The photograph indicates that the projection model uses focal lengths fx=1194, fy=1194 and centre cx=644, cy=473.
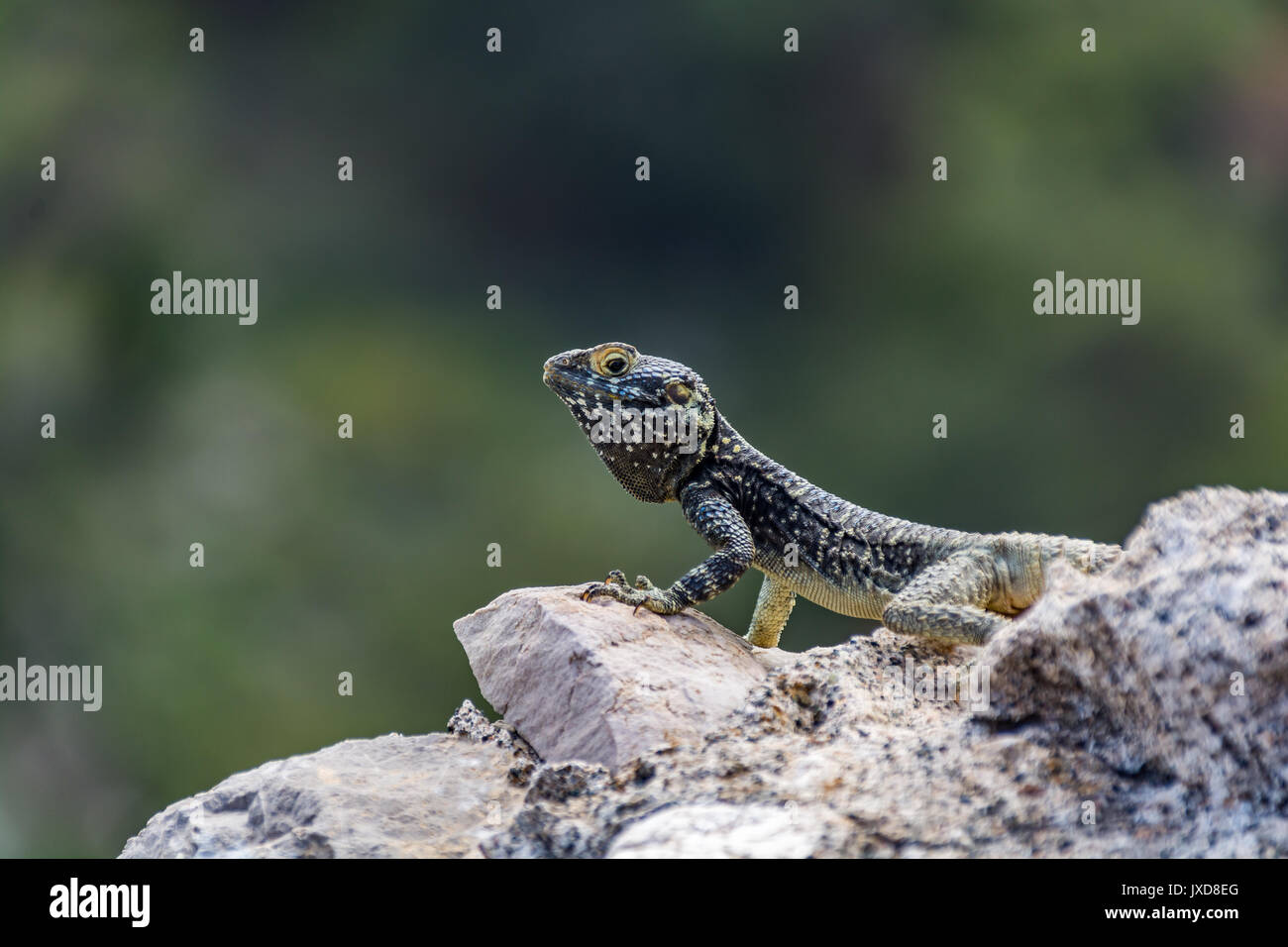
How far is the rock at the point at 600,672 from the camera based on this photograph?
3508 mm

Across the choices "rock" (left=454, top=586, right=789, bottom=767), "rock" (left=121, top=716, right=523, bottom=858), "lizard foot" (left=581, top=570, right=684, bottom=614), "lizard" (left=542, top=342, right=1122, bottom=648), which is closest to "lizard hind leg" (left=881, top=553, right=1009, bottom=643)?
"lizard" (left=542, top=342, right=1122, bottom=648)

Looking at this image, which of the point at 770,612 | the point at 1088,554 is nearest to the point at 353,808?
the point at 770,612

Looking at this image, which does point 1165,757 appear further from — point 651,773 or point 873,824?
point 651,773

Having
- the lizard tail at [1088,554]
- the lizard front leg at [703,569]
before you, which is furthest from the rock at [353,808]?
the lizard tail at [1088,554]

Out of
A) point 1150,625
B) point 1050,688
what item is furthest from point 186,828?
point 1150,625

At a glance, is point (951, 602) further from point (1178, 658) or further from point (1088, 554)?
point (1178, 658)

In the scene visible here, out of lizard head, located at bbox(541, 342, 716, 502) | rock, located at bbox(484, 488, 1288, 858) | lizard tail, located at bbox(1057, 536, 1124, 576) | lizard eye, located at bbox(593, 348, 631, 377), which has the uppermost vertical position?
lizard eye, located at bbox(593, 348, 631, 377)

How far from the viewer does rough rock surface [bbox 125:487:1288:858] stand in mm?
2465

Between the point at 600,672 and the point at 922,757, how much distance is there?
1196 mm

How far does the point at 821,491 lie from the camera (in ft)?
17.2

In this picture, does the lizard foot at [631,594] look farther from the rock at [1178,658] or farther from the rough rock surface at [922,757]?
the rock at [1178,658]

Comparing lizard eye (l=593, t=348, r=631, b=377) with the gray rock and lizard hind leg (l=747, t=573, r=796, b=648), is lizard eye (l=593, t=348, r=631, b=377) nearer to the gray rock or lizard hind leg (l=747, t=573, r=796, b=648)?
lizard hind leg (l=747, t=573, r=796, b=648)

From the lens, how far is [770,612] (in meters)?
5.46

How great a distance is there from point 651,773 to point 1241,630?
54.8 inches
